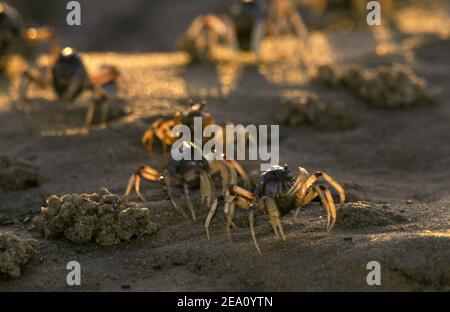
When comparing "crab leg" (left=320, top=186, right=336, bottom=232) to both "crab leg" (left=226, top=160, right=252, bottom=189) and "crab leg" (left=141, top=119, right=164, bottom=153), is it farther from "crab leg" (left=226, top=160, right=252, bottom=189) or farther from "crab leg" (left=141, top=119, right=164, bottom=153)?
"crab leg" (left=141, top=119, right=164, bottom=153)

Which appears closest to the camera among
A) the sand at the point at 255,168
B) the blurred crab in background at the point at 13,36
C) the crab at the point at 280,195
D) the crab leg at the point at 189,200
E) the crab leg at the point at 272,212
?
the sand at the point at 255,168

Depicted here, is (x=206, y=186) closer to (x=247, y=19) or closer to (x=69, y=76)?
(x=69, y=76)

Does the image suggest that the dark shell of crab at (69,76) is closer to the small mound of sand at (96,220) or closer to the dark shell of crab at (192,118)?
the dark shell of crab at (192,118)

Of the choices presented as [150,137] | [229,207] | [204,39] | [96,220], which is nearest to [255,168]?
[150,137]

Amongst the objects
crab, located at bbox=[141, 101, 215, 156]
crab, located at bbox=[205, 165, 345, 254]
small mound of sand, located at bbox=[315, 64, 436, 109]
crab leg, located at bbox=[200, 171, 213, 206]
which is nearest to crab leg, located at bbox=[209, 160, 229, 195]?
crab leg, located at bbox=[200, 171, 213, 206]

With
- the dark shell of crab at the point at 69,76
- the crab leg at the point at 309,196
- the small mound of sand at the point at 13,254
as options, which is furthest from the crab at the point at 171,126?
the small mound of sand at the point at 13,254

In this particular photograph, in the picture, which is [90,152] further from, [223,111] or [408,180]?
[408,180]
